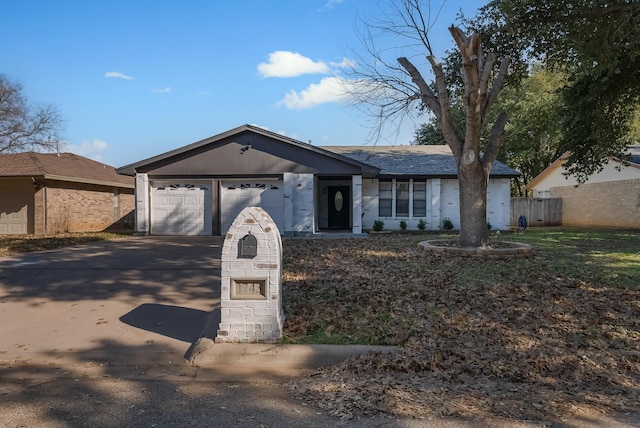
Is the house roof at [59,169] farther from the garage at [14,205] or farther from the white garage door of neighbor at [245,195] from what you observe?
the white garage door of neighbor at [245,195]

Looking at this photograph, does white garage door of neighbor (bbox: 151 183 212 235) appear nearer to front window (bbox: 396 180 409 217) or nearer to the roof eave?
the roof eave

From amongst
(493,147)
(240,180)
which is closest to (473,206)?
(493,147)

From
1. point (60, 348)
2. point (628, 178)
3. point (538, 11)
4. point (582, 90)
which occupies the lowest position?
point (60, 348)

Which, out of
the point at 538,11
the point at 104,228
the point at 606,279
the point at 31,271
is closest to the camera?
the point at 606,279

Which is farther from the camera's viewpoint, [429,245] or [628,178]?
[628,178]

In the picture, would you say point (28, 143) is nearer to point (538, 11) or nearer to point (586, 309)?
point (538, 11)

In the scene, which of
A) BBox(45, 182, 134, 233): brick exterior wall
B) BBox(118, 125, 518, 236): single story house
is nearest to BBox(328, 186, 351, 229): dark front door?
BBox(118, 125, 518, 236): single story house

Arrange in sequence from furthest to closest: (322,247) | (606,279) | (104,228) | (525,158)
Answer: (525,158) → (104,228) → (322,247) → (606,279)

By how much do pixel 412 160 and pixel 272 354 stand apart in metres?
18.8

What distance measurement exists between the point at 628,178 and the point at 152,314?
2640 centimetres

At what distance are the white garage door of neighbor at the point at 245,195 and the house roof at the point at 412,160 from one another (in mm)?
4893

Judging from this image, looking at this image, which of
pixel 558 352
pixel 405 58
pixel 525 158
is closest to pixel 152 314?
pixel 558 352

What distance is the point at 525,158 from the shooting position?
1407 inches

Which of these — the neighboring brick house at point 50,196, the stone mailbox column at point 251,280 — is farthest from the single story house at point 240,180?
the stone mailbox column at point 251,280
